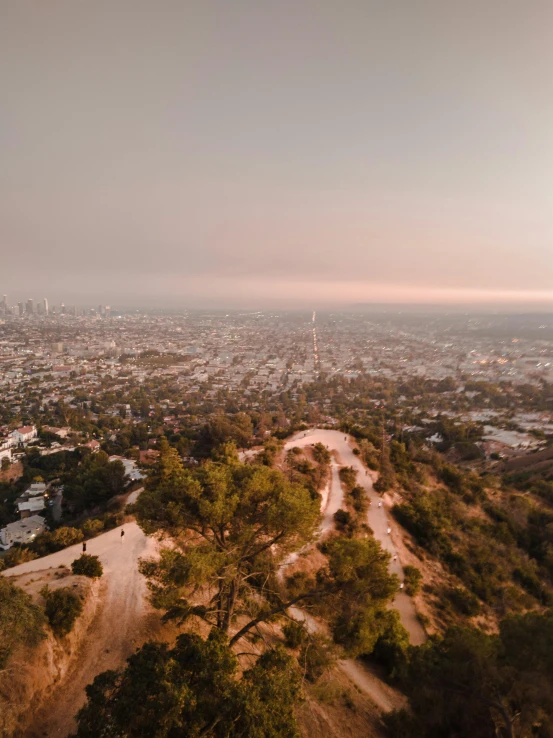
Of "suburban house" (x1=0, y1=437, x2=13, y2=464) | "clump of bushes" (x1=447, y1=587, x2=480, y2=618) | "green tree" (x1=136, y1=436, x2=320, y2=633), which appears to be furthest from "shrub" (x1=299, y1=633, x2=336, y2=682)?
"suburban house" (x1=0, y1=437, x2=13, y2=464)

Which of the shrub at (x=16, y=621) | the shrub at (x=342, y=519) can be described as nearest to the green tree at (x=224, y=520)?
the shrub at (x=16, y=621)

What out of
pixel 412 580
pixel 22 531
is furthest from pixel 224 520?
pixel 22 531

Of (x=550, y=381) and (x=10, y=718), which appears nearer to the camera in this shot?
(x=10, y=718)

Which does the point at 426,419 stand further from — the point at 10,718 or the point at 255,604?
the point at 10,718

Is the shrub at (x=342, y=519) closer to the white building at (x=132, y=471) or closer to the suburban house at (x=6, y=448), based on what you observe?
the white building at (x=132, y=471)

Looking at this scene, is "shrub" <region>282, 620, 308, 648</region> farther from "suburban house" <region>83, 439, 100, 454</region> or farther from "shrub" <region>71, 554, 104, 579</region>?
"suburban house" <region>83, 439, 100, 454</region>

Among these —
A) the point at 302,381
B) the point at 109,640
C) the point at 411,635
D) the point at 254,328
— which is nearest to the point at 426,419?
the point at 302,381
